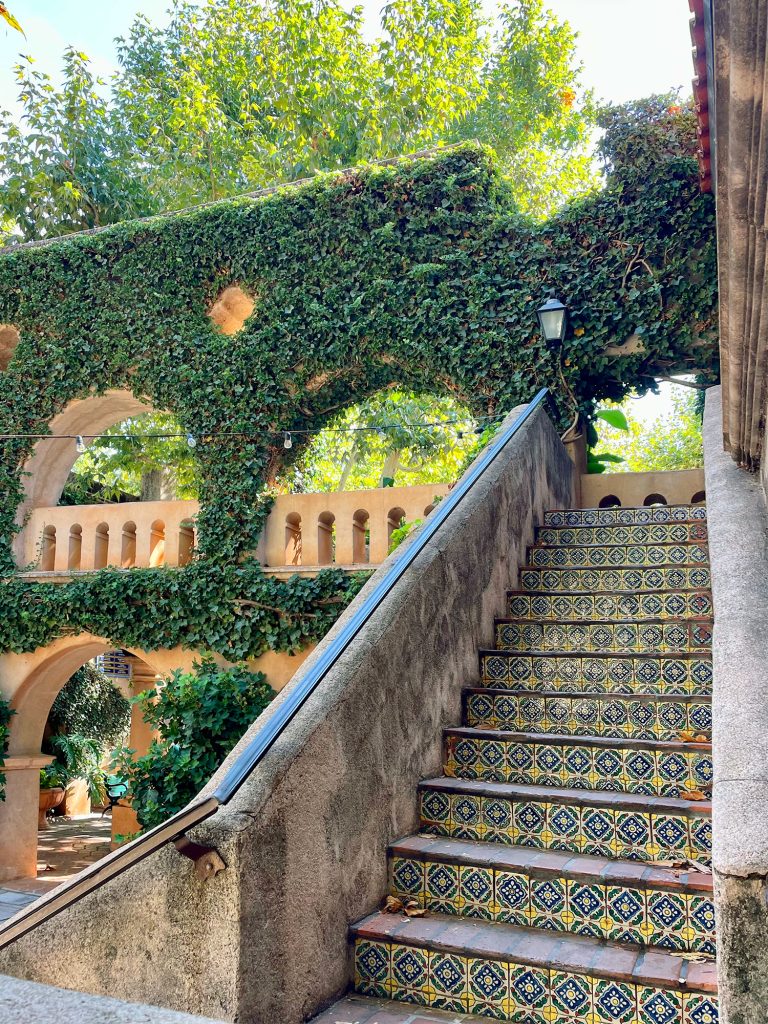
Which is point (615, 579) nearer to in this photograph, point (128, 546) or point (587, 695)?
point (587, 695)

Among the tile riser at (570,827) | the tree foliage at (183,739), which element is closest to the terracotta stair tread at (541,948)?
the tile riser at (570,827)

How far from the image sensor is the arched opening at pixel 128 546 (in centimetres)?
984

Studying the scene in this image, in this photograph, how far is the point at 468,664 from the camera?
4539 millimetres

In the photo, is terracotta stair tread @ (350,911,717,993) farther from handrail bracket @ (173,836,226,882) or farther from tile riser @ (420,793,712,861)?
handrail bracket @ (173,836,226,882)

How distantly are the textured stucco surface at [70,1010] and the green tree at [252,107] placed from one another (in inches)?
558

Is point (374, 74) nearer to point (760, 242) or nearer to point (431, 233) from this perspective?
point (431, 233)

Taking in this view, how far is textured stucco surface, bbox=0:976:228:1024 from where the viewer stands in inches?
57.9

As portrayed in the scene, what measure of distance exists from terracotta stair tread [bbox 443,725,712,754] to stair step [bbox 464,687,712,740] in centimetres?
8

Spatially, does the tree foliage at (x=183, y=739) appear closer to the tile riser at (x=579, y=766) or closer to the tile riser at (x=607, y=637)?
the tile riser at (x=607, y=637)

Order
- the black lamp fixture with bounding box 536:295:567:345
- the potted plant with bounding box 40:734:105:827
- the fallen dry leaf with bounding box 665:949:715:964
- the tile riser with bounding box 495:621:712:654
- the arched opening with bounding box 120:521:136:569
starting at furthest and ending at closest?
the potted plant with bounding box 40:734:105:827 → the arched opening with bounding box 120:521:136:569 → the black lamp fixture with bounding box 536:295:567:345 → the tile riser with bounding box 495:621:712:654 → the fallen dry leaf with bounding box 665:949:715:964

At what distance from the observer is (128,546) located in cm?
999

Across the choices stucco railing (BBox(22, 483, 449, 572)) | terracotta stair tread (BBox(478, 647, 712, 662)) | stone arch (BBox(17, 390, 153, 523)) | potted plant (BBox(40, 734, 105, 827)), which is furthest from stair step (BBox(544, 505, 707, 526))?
potted plant (BBox(40, 734, 105, 827))

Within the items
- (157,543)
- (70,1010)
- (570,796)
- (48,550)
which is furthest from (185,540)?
(70,1010)

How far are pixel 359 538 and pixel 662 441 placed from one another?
62.5 feet
